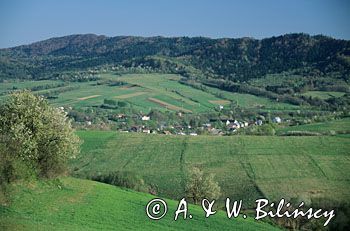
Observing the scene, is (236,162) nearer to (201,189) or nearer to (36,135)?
(201,189)

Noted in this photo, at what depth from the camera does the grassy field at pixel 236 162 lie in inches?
1428

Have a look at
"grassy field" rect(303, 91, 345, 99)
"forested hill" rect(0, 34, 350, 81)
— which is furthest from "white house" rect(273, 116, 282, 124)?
"forested hill" rect(0, 34, 350, 81)

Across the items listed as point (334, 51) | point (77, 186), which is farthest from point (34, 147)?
point (334, 51)

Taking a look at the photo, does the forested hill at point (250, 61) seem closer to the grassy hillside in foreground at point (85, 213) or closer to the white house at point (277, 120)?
the white house at point (277, 120)

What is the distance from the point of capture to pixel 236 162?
44.2 meters

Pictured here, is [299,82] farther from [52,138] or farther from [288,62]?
[52,138]

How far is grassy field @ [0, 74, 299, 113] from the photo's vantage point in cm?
9100

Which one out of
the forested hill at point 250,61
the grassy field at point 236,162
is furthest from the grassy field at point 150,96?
the grassy field at point 236,162

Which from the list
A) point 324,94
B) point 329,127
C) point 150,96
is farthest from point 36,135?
point 324,94

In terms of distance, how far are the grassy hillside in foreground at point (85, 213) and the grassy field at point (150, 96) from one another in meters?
63.4

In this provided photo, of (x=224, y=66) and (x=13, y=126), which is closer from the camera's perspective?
(x=13, y=126)

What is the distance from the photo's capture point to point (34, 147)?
78.6 feet

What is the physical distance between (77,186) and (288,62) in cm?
12429

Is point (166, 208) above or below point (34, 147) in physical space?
below
